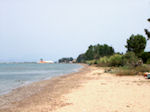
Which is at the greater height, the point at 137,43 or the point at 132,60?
the point at 137,43

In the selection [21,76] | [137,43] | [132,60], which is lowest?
[21,76]

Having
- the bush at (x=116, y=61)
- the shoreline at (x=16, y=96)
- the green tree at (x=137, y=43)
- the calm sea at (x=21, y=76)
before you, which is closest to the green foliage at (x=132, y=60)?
the bush at (x=116, y=61)

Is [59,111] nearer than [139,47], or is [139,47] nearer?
[59,111]

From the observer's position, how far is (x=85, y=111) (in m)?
7.28

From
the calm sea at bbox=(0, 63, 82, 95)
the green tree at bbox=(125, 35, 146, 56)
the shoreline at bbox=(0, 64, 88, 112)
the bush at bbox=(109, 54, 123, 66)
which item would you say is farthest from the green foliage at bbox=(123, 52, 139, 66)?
the green tree at bbox=(125, 35, 146, 56)

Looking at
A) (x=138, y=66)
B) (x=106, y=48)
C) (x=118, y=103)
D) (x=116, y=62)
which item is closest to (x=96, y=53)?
(x=106, y=48)

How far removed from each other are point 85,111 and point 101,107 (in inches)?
35.0

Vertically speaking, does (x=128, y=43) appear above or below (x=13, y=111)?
above

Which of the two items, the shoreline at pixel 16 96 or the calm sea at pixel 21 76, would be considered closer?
the shoreline at pixel 16 96

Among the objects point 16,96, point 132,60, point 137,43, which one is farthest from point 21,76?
point 137,43

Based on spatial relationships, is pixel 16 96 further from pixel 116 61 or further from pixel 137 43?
pixel 137 43

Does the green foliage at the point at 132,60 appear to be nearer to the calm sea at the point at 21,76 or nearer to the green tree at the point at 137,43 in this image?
the calm sea at the point at 21,76

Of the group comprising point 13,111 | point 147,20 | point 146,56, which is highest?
point 147,20

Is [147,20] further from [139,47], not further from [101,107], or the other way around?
[139,47]
